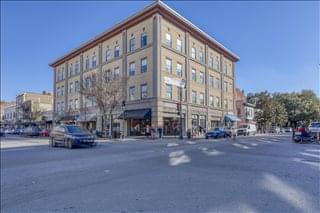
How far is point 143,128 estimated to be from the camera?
38.1 m

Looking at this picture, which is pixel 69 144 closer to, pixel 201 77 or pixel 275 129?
pixel 201 77

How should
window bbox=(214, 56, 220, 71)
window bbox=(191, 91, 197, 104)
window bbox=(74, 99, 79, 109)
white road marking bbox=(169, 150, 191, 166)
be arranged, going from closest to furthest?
white road marking bbox=(169, 150, 191, 166) → window bbox=(191, 91, 197, 104) → window bbox=(214, 56, 220, 71) → window bbox=(74, 99, 79, 109)

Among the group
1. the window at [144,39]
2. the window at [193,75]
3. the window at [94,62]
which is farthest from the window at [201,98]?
the window at [94,62]

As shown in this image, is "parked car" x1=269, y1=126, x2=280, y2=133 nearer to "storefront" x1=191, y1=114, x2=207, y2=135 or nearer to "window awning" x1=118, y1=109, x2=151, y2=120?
"storefront" x1=191, y1=114, x2=207, y2=135

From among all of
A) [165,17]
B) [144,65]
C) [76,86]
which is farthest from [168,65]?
[76,86]

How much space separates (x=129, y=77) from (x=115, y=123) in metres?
8.20

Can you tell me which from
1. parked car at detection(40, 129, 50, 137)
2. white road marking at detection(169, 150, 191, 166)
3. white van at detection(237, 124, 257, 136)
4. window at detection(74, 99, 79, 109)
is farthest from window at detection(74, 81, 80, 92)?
white road marking at detection(169, 150, 191, 166)

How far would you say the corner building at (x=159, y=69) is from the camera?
36.0m

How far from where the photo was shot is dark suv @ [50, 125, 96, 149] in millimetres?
20250

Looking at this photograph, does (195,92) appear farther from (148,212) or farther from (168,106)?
(148,212)

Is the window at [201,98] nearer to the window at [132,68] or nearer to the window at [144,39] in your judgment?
the window at [132,68]

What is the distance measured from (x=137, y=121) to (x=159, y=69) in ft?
27.4

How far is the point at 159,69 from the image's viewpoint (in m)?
35.5

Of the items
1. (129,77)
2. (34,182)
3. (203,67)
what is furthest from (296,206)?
(203,67)
